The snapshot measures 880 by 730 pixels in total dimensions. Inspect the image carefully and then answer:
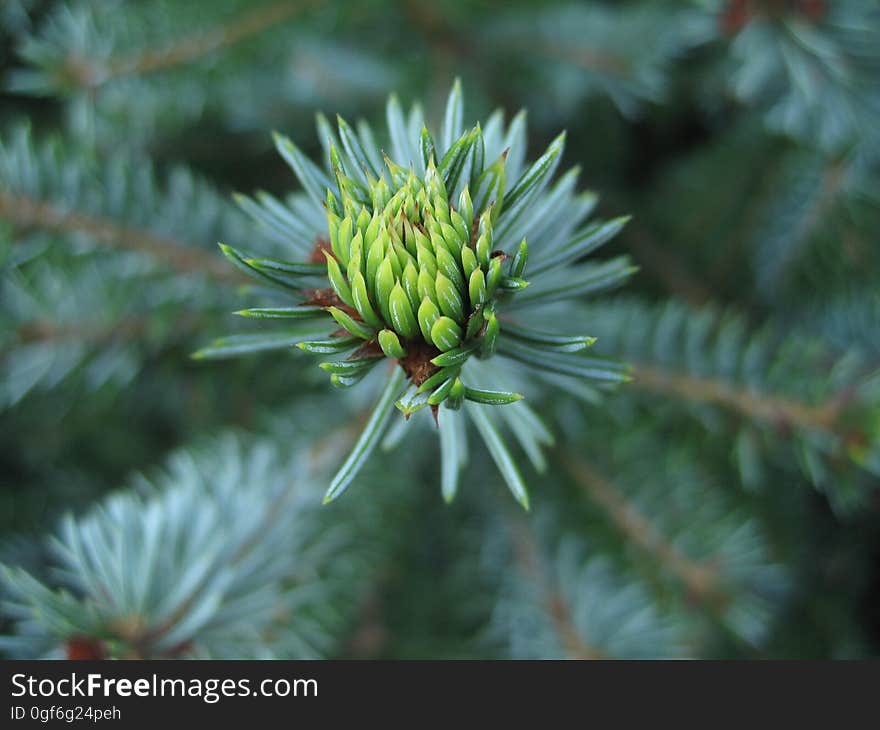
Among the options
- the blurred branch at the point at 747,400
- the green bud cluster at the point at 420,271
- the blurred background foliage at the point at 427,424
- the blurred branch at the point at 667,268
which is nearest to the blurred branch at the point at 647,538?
the blurred background foliage at the point at 427,424

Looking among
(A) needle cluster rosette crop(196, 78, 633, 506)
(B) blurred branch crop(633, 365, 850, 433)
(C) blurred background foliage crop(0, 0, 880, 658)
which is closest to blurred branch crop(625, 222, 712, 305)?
(C) blurred background foliage crop(0, 0, 880, 658)

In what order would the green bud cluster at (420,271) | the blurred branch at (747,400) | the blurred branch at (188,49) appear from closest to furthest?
1. the green bud cluster at (420,271)
2. the blurred branch at (747,400)
3. the blurred branch at (188,49)

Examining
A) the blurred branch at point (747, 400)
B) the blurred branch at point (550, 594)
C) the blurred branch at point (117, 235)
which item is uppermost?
the blurred branch at point (117, 235)

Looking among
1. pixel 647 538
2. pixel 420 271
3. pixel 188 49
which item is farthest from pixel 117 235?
pixel 647 538

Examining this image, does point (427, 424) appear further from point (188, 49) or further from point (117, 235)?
point (188, 49)

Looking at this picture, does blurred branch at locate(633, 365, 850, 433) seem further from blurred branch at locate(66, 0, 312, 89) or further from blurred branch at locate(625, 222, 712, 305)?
blurred branch at locate(66, 0, 312, 89)

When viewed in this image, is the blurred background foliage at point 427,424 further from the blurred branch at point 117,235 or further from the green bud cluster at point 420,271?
the green bud cluster at point 420,271
